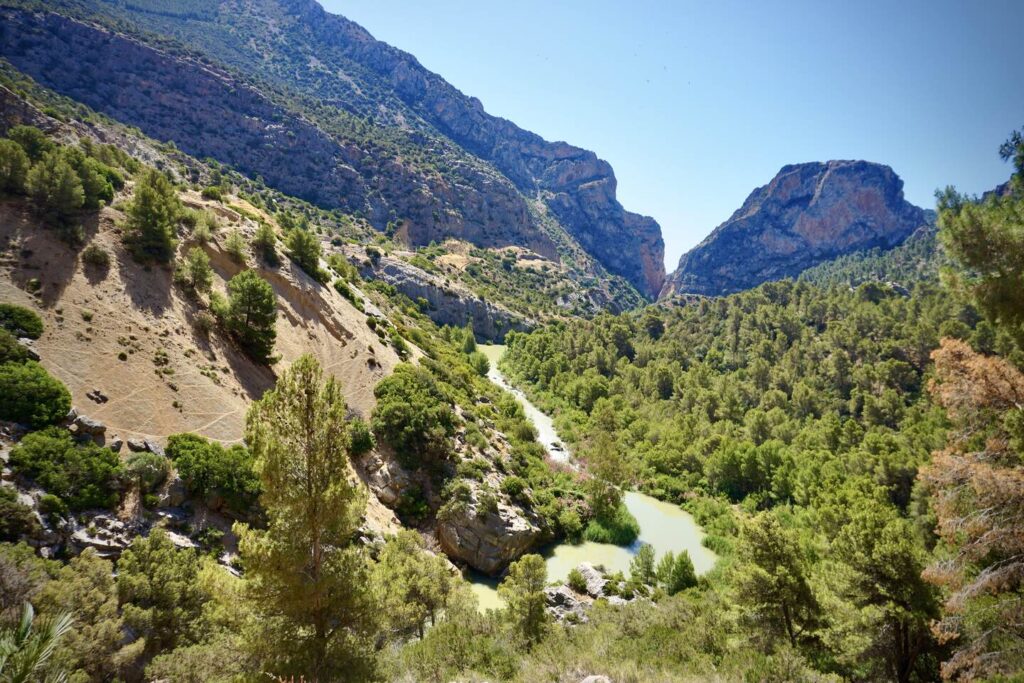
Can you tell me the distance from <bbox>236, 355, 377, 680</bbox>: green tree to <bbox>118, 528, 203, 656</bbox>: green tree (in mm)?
7910

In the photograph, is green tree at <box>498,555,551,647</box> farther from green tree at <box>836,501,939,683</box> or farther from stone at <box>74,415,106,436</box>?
stone at <box>74,415,106,436</box>

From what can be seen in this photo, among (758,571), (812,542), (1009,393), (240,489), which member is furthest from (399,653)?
(812,542)

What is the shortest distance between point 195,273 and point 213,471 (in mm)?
19730

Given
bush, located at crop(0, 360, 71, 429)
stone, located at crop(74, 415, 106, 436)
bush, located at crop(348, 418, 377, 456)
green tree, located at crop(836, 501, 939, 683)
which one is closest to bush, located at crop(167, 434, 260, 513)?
stone, located at crop(74, 415, 106, 436)

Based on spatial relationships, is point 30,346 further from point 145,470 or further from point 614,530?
point 614,530

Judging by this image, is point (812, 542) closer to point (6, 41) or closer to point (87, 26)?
point (6, 41)

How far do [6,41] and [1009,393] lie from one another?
166149 millimetres

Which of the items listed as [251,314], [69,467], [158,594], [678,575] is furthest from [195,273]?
[678,575]

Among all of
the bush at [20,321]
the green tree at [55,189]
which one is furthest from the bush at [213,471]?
the green tree at [55,189]

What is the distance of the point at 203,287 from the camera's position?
37.3 metres

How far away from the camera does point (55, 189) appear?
31.9 m

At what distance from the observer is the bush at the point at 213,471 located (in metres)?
24.4

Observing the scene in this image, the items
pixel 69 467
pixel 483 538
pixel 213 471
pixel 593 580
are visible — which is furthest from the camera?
pixel 483 538

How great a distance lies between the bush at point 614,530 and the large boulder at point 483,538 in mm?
7506
